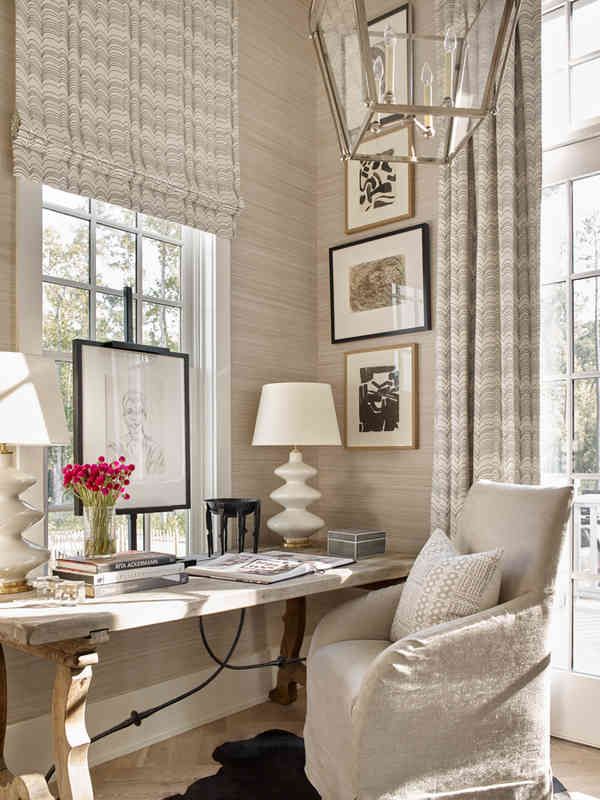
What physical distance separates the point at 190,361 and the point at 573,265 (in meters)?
1.56

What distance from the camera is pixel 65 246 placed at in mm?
2627

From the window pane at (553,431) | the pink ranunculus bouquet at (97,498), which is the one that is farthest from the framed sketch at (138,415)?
the window pane at (553,431)

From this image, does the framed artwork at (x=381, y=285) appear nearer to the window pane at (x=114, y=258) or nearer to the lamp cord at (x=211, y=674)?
the window pane at (x=114, y=258)

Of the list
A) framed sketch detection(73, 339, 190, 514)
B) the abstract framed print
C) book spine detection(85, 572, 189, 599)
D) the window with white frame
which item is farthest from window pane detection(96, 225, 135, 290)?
book spine detection(85, 572, 189, 599)

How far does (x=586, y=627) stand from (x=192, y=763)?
150cm

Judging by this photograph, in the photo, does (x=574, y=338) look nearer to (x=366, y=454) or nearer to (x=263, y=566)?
(x=366, y=454)

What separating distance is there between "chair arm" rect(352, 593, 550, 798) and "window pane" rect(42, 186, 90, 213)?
1886mm

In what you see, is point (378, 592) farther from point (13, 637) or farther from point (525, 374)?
point (13, 637)

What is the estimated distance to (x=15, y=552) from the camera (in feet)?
6.59

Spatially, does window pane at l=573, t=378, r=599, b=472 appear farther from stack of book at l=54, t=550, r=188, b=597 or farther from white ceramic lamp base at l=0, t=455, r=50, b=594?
white ceramic lamp base at l=0, t=455, r=50, b=594

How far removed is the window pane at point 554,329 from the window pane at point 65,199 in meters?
1.79

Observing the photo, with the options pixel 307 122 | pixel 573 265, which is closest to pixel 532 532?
pixel 573 265

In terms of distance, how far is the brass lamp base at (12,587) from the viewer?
199 centimetres

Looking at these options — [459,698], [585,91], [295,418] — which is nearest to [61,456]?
[295,418]
